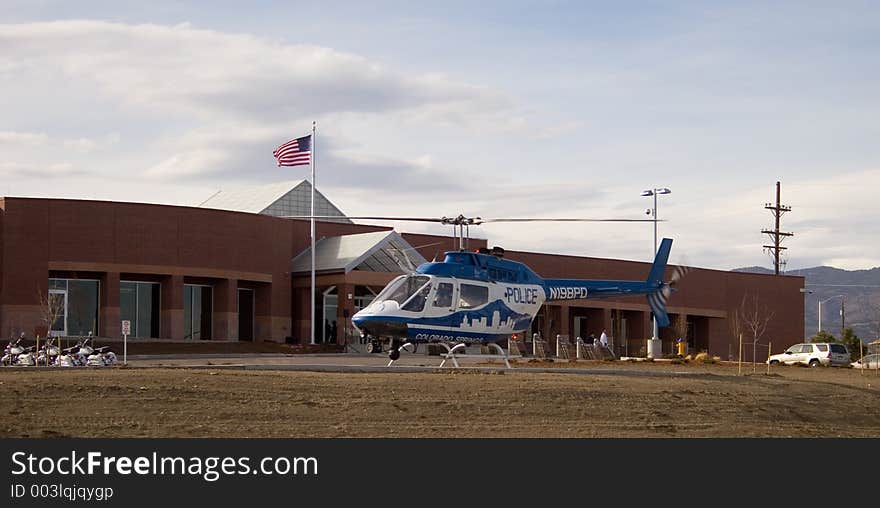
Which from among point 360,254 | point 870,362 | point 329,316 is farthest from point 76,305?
point 870,362

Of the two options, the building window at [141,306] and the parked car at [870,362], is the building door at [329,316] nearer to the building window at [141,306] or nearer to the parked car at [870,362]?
the building window at [141,306]

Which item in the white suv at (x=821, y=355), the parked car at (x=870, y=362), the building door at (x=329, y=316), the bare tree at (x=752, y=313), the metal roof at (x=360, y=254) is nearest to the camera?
the parked car at (x=870, y=362)

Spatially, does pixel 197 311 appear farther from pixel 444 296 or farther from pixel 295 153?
pixel 444 296

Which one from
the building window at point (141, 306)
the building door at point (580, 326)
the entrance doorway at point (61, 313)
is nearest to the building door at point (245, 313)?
the building window at point (141, 306)

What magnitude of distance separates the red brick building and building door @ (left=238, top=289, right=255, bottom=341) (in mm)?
48

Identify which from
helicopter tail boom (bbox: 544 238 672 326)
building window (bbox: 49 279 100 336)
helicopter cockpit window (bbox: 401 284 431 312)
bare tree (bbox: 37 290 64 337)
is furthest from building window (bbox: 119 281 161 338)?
helicopter cockpit window (bbox: 401 284 431 312)

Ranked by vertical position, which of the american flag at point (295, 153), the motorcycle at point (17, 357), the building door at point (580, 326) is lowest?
the motorcycle at point (17, 357)

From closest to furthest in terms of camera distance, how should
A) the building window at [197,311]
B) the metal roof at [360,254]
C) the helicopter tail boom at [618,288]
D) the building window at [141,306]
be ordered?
the helicopter tail boom at [618,288] < the building window at [141,306] < the metal roof at [360,254] < the building window at [197,311]

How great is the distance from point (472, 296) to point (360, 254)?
83.6 ft

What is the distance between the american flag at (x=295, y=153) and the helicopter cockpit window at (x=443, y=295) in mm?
25735

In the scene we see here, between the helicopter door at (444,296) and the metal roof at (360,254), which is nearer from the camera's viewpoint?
the helicopter door at (444,296)

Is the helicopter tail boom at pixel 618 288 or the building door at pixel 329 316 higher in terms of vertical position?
the helicopter tail boom at pixel 618 288

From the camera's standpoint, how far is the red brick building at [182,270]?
52.3 meters
